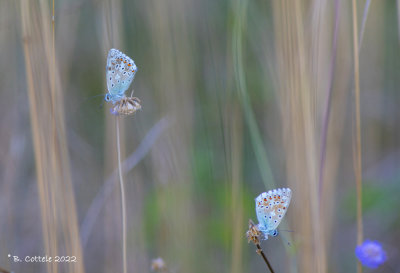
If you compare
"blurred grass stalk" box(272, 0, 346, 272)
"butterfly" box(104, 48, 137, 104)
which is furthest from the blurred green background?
"butterfly" box(104, 48, 137, 104)

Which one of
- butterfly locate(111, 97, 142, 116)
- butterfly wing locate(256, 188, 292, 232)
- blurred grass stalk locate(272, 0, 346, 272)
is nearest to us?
butterfly wing locate(256, 188, 292, 232)

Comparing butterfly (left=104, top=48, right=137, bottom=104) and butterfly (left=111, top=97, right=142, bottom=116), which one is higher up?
butterfly (left=104, top=48, right=137, bottom=104)

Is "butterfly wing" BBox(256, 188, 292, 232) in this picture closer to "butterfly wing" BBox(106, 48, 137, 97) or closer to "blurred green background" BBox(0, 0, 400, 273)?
"blurred green background" BBox(0, 0, 400, 273)

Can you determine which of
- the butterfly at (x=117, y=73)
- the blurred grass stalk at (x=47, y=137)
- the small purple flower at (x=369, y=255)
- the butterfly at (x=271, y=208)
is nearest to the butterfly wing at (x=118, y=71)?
the butterfly at (x=117, y=73)

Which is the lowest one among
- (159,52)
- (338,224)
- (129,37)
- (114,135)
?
(338,224)

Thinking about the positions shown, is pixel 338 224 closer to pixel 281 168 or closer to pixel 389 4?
pixel 281 168

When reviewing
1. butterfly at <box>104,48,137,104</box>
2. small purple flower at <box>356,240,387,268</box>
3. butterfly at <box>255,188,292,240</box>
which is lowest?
small purple flower at <box>356,240,387,268</box>

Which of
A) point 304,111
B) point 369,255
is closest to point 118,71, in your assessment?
point 304,111

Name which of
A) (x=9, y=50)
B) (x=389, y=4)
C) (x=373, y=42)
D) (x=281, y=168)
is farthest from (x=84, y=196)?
(x=389, y=4)
